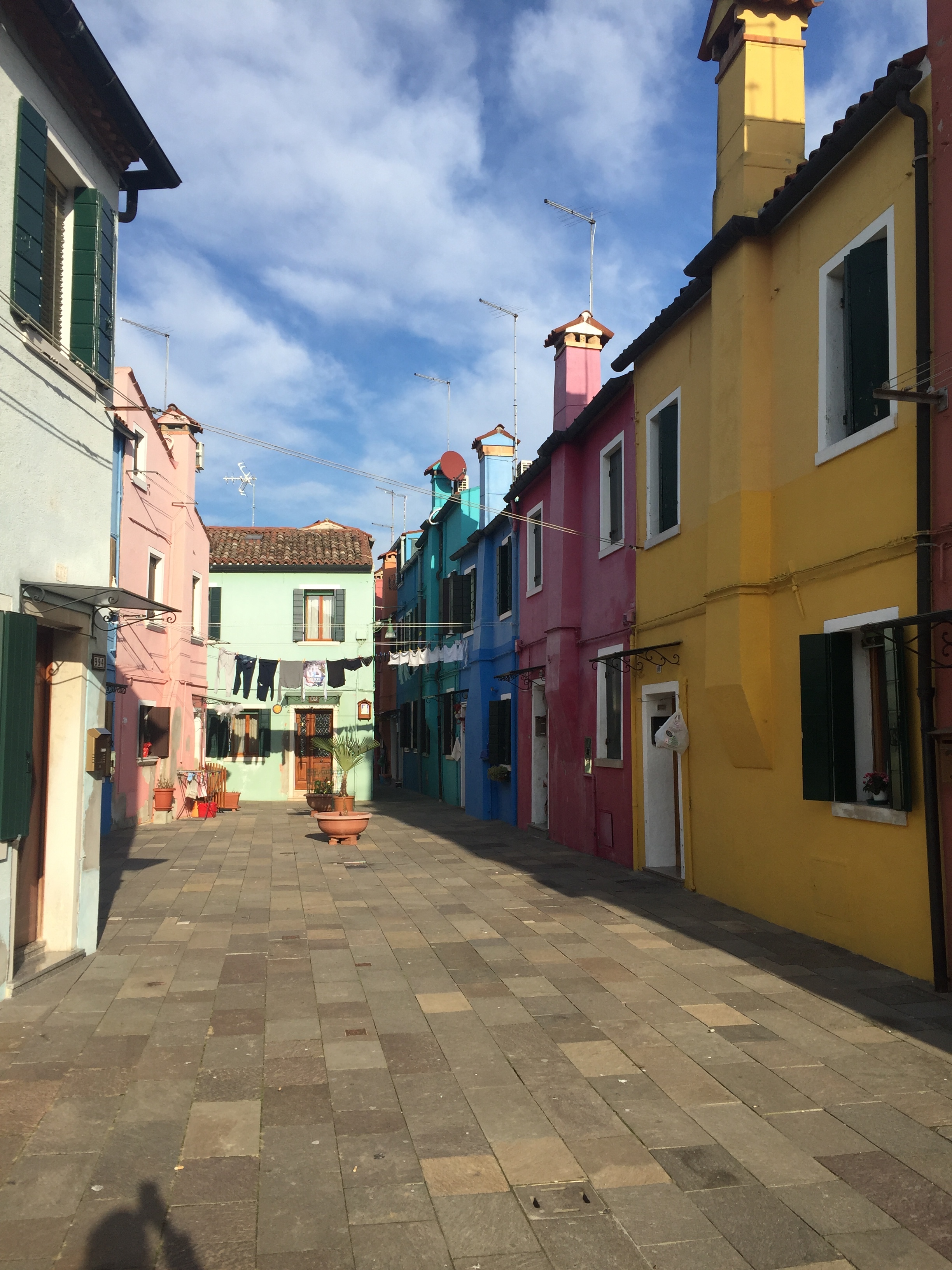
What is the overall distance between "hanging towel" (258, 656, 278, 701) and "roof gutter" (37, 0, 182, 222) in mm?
15815

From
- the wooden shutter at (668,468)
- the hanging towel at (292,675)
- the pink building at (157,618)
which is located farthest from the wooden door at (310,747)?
the wooden shutter at (668,468)

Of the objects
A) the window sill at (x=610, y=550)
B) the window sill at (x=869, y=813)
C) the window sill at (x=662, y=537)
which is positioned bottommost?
the window sill at (x=869, y=813)

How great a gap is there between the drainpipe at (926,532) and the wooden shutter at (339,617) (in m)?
21.6

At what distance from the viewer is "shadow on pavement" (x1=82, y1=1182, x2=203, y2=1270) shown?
→ 11.1 feet

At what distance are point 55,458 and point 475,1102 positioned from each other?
5.09m

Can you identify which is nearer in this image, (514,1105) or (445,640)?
(514,1105)

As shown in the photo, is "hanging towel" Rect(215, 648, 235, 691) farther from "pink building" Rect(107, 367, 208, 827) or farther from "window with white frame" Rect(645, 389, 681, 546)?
"window with white frame" Rect(645, 389, 681, 546)

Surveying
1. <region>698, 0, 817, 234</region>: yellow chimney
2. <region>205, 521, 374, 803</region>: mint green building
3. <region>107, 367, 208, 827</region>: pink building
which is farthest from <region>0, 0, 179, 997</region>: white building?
<region>205, 521, 374, 803</region>: mint green building

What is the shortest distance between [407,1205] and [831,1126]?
195 cm

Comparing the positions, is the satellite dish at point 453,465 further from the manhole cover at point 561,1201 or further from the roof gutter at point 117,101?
the manhole cover at point 561,1201

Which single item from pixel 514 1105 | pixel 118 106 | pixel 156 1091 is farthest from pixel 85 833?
pixel 118 106

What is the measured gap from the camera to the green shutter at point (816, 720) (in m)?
7.95

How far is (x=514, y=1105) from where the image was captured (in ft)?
15.8

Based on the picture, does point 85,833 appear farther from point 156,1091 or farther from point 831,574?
point 831,574
